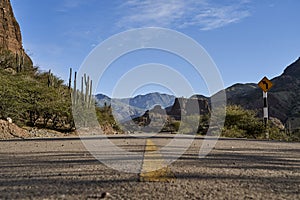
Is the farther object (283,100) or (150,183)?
(283,100)

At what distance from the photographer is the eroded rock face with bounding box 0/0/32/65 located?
4888 cm

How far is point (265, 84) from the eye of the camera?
13883 millimetres

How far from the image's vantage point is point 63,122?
2386 centimetres

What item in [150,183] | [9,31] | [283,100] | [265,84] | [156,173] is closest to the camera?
[150,183]

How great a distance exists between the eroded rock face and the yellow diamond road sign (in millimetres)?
40202

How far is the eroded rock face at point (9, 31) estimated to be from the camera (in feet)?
160

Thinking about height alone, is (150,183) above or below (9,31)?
below

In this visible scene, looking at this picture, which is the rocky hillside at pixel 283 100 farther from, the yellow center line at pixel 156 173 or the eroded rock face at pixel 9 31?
the yellow center line at pixel 156 173

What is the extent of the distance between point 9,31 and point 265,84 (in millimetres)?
46109

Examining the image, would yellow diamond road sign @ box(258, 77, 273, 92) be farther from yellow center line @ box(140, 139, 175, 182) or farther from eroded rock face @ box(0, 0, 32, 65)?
eroded rock face @ box(0, 0, 32, 65)

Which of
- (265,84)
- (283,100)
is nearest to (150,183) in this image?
(265,84)

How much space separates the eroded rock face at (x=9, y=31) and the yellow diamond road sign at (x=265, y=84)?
4020 cm

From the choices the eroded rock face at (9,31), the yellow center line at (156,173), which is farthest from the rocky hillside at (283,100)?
the yellow center line at (156,173)

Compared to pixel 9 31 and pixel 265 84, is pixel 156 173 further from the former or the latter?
pixel 9 31
